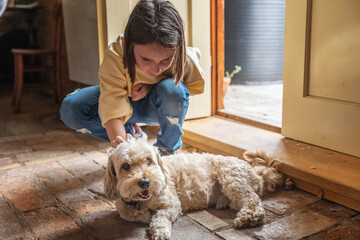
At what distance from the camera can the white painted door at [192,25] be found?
9.21 ft

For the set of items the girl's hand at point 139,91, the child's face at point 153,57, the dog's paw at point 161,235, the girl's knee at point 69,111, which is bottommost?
the dog's paw at point 161,235

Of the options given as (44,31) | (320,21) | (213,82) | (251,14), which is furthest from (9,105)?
(320,21)

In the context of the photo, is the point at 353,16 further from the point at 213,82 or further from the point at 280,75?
the point at 280,75

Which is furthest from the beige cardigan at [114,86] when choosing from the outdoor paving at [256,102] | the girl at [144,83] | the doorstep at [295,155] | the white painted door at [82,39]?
the outdoor paving at [256,102]

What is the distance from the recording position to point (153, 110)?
7.65 ft

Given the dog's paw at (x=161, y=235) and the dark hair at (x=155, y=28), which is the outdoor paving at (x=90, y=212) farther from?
the dark hair at (x=155, y=28)

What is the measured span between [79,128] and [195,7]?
137 centimetres

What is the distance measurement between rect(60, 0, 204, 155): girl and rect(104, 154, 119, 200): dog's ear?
0.40 ft

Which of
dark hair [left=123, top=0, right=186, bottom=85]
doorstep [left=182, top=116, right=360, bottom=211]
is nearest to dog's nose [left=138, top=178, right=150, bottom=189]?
dark hair [left=123, top=0, right=186, bottom=85]

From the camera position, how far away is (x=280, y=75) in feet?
17.4

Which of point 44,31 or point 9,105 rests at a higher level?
point 44,31

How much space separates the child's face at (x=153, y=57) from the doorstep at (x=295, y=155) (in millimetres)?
879

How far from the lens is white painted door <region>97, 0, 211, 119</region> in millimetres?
2809

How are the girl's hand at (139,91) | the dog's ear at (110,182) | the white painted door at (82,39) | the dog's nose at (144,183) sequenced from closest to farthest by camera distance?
the dog's nose at (144,183), the dog's ear at (110,182), the girl's hand at (139,91), the white painted door at (82,39)
